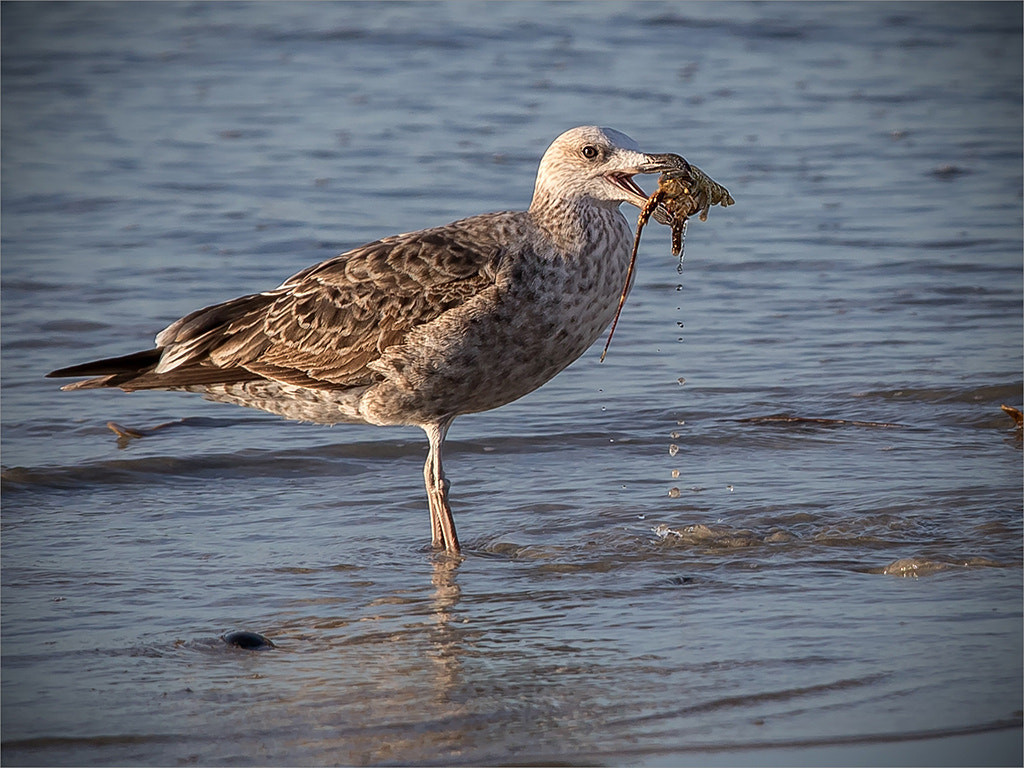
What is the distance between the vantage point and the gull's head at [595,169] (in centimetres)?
607

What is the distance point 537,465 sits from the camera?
7191mm

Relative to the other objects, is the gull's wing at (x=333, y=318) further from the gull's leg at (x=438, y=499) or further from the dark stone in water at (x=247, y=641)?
the dark stone in water at (x=247, y=641)

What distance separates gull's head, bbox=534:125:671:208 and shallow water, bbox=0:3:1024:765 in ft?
4.48

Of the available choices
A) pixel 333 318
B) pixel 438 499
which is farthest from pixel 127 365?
pixel 438 499

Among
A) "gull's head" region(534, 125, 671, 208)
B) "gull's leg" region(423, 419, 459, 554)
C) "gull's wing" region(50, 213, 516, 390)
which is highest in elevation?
"gull's head" region(534, 125, 671, 208)

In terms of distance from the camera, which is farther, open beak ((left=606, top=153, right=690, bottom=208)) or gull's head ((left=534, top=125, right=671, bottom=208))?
gull's head ((left=534, top=125, right=671, bottom=208))

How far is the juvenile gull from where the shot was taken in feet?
19.6

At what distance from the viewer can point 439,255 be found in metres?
6.08

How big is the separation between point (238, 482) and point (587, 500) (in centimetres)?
168

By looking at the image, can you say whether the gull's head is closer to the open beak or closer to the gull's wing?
the open beak

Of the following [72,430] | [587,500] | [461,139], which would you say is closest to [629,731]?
[587,500]

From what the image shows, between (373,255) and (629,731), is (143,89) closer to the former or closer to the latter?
(373,255)

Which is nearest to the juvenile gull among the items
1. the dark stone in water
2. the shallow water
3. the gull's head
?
the gull's head

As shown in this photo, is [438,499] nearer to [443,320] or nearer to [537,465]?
[443,320]
